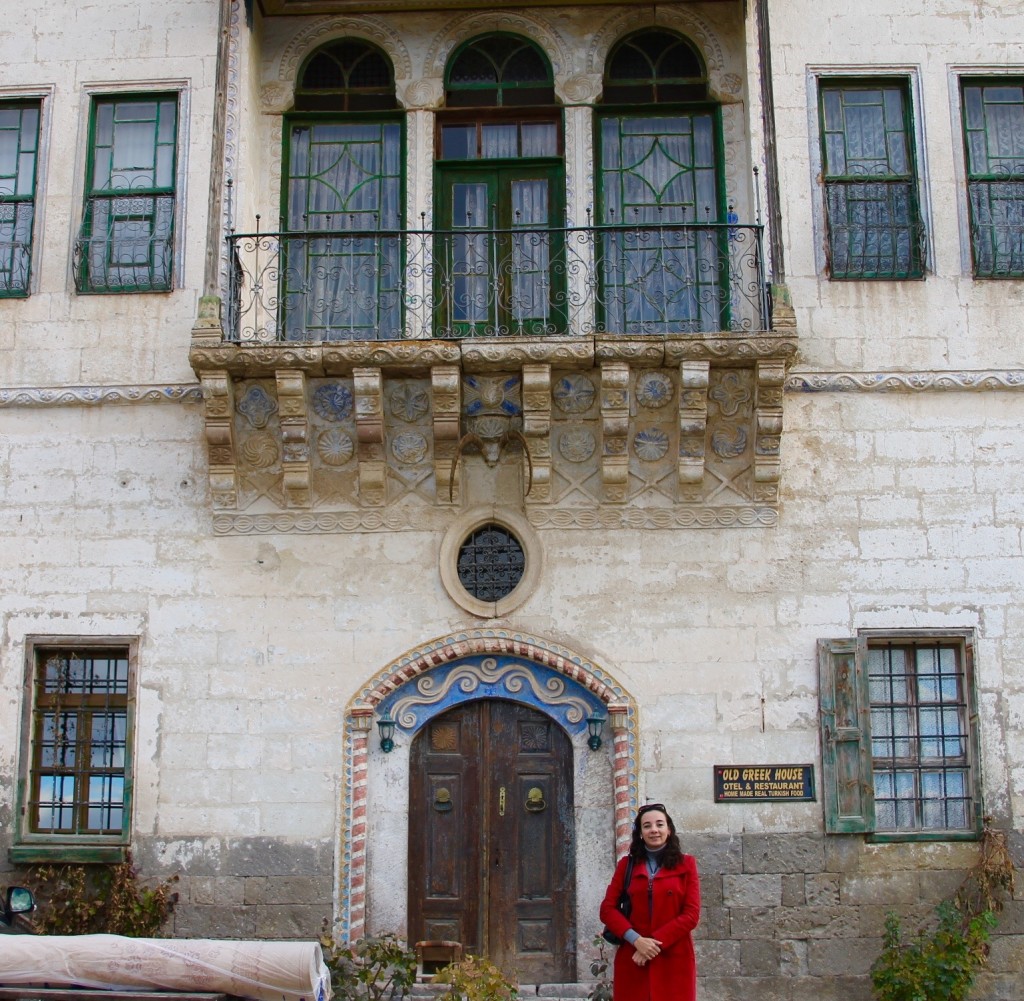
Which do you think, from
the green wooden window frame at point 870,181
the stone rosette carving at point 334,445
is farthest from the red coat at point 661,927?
the green wooden window frame at point 870,181

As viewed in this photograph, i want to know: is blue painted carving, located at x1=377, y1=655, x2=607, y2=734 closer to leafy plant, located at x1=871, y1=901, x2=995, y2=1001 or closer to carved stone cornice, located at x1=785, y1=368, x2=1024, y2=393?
leafy plant, located at x1=871, y1=901, x2=995, y2=1001

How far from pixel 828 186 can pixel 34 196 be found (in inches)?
255

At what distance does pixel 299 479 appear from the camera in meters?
10.8

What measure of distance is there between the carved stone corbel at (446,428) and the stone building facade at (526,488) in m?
0.04

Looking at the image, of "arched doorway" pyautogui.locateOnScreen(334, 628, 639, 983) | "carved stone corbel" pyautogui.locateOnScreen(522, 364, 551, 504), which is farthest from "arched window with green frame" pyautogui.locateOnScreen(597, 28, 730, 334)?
"arched doorway" pyautogui.locateOnScreen(334, 628, 639, 983)

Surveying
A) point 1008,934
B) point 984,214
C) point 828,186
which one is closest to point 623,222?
point 828,186

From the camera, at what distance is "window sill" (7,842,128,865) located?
1031cm

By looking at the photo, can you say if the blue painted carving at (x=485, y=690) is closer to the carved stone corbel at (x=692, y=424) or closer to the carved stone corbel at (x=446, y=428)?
the carved stone corbel at (x=446, y=428)

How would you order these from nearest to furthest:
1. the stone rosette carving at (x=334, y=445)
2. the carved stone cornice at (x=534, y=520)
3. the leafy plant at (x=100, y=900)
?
1. the leafy plant at (x=100, y=900)
2. the carved stone cornice at (x=534, y=520)
3. the stone rosette carving at (x=334, y=445)

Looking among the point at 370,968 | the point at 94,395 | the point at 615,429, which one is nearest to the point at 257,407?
the point at 94,395

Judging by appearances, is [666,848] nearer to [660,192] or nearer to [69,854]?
[69,854]

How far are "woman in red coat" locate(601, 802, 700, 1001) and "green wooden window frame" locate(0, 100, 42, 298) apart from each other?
22.0 feet

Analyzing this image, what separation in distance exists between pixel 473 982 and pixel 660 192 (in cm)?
640

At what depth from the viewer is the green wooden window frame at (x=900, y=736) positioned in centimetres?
1023
